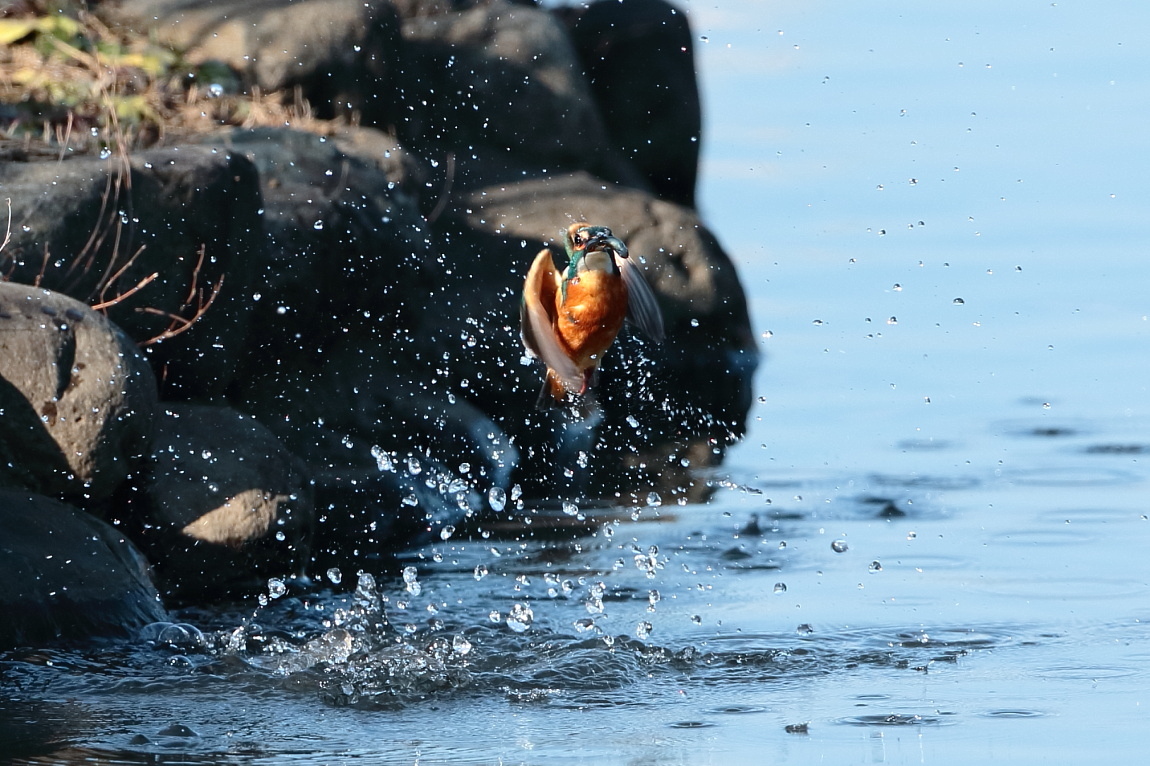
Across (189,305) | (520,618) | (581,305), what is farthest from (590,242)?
(189,305)

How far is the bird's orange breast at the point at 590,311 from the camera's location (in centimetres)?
433

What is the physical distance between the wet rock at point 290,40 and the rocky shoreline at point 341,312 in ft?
0.06

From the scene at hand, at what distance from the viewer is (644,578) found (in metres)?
6.05

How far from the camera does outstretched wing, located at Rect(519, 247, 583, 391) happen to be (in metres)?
4.37

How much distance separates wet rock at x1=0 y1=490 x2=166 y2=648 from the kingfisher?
157cm

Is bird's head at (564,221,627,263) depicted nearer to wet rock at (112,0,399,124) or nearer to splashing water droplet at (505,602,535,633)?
splashing water droplet at (505,602,535,633)

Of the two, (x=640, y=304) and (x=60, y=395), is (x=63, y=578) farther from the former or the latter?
(x=640, y=304)

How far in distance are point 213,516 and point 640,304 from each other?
206 centimetres

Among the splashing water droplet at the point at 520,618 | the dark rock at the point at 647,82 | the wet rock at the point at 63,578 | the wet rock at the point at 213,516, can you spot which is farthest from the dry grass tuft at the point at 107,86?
the splashing water droplet at the point at 520,618

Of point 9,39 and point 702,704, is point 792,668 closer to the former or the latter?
point 702,704

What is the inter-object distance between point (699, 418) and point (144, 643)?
486cm

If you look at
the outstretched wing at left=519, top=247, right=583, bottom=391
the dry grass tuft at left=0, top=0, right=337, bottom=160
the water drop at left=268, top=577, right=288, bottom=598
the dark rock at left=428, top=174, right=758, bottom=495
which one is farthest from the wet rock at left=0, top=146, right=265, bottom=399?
the outstretched wing at left=519, top=247, right=583, bottom=391

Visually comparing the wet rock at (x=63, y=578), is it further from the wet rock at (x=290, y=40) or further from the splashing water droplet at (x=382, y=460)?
the wet rock at (x=290, y=40)

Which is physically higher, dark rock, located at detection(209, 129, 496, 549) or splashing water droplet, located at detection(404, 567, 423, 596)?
dark rock, located at detection(209, 129, 496, 549)
